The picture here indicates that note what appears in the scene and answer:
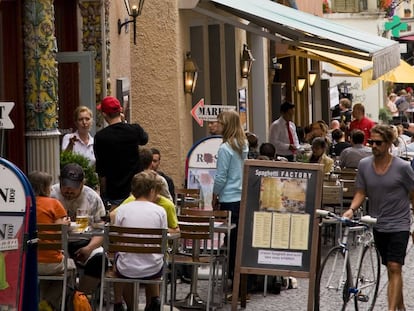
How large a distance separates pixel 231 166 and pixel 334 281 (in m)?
1.86

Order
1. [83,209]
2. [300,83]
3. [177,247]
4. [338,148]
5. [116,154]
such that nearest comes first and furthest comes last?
[83,209], [177,247], [116,154], [338,148], [300,83]

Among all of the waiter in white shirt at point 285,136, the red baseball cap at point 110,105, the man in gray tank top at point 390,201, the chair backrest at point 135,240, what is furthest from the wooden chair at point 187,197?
the waiter in white shirt at point 285,136

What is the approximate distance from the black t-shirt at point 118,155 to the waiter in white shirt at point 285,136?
28.3ft

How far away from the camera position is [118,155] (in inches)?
525

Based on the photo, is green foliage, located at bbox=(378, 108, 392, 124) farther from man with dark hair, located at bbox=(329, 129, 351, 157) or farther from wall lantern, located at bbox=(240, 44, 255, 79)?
man with dark hair, located at bbox=(329, 129, 351, 157)

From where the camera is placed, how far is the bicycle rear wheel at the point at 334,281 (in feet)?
36.8

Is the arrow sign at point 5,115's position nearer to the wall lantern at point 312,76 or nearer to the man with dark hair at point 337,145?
the man with dark hair at point 337,145

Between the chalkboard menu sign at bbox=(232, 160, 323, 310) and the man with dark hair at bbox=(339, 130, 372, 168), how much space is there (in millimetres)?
6740

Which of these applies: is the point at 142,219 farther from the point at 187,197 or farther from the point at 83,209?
the point at 187,197

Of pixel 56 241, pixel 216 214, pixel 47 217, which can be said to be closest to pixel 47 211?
pixel 47 217

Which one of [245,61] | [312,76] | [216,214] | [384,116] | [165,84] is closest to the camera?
[216,214]

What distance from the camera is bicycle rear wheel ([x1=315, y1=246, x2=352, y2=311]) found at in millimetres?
11203

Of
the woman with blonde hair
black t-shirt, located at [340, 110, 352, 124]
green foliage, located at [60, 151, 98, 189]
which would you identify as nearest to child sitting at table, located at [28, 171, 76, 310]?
the woman with blonde hair

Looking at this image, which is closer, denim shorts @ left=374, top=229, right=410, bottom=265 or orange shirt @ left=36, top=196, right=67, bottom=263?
orange shirt @ left=36, top=196, right=67, bottom=263
